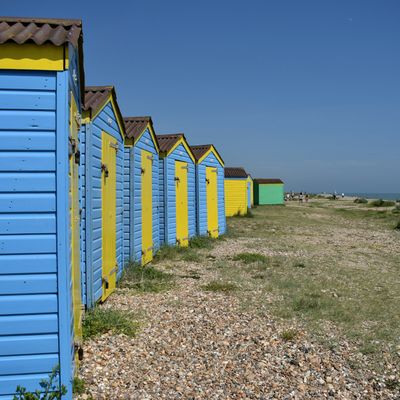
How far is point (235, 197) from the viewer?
28281 mm

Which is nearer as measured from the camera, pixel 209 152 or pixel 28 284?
pixel 28 284

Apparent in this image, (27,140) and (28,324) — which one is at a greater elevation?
(27,140)

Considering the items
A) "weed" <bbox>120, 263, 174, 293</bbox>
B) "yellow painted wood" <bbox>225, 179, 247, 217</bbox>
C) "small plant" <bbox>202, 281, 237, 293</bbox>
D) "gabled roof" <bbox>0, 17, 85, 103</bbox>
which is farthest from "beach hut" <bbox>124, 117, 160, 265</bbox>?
"yellow painted wood" <bbox>225, 179, 247, 217</bbox>

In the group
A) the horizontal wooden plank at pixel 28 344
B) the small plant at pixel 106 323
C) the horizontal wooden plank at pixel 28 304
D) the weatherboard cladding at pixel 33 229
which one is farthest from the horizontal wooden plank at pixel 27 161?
the small plant at pixel 106 323

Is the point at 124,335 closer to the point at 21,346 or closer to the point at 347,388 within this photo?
the point at 21,346

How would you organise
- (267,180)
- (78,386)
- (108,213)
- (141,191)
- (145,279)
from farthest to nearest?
(267,180) < (141,191) < (145,279) < (108,213) < (78,386)

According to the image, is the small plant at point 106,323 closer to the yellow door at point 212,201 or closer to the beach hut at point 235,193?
the yellow door at point 212,201

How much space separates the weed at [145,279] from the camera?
8.14 m

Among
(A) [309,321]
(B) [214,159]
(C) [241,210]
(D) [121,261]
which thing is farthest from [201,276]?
(C) [241,210]

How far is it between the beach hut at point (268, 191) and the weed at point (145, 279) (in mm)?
37399

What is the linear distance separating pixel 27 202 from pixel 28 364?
4.51 ft

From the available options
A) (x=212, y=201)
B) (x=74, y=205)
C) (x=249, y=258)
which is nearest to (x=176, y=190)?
(x=249, y=258)

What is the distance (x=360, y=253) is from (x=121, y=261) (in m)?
8.55

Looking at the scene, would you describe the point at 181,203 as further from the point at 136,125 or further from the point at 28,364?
the point at 28,364
